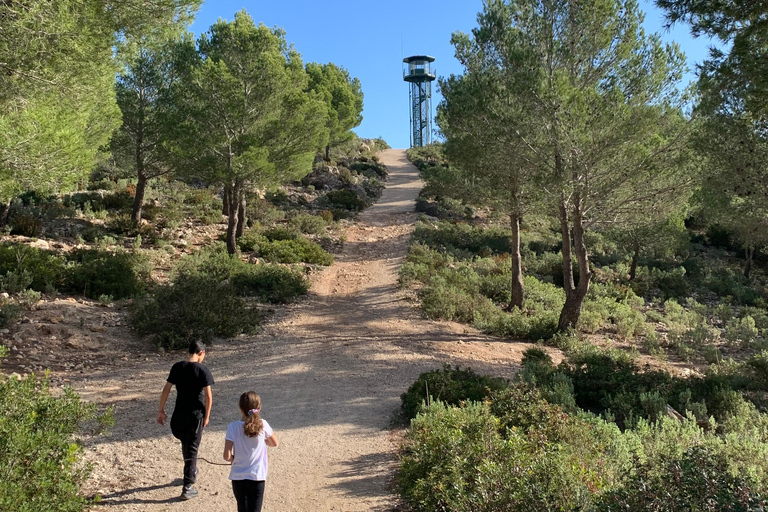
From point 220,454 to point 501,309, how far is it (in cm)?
1198

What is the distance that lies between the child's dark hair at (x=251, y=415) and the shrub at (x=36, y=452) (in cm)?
153

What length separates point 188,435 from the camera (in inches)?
205

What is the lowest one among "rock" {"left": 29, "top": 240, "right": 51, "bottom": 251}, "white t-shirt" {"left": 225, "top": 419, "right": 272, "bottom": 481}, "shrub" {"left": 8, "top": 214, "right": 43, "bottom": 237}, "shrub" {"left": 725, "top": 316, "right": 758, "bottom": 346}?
"shrub" {"left": 725, "top": 316, "right": 758, "bottom": 346}

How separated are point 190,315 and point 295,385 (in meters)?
4.00

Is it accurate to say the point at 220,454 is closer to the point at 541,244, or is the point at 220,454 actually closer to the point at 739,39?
the point at 739,39

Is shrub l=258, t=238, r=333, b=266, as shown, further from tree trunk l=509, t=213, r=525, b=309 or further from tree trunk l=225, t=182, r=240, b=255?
tree trunk l=509, t=213, r=525, b=309

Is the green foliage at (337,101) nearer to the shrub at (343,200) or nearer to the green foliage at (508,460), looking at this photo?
the shrub at (343,200)

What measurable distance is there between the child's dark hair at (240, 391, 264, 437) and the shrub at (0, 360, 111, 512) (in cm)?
153

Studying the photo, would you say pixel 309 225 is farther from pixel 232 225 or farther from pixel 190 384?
pixel 190 384

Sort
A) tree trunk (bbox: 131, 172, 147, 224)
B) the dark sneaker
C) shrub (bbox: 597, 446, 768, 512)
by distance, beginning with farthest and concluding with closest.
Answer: tree trunk (bbox: 131, 172, 147, 224) → the dark sneaker → shrub (bbox: 597, 446, 768, 512)

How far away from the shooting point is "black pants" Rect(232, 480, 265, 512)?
13.6 feet

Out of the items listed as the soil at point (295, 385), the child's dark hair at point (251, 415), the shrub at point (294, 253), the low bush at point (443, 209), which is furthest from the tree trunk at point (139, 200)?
the child's dark hair at point (251, 415)

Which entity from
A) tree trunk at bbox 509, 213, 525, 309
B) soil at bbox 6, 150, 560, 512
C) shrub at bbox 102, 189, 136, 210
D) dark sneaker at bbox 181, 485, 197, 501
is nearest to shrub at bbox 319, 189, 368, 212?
shrub at bbox 102, 189, 136, 210

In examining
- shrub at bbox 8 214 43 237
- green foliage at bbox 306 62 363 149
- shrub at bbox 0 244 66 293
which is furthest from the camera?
green foliage at bbox 306 62 363 149
